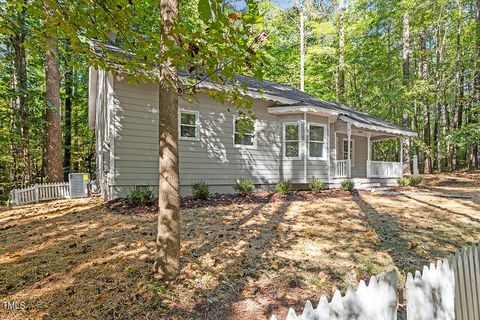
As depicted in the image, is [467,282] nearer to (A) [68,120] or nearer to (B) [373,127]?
(B) [373,127]

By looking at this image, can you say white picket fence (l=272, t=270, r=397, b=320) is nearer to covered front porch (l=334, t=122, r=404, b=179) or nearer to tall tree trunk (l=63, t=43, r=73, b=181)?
covered front porch (l=334, t=122, r=404, b=179)

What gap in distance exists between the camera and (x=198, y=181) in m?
10.2

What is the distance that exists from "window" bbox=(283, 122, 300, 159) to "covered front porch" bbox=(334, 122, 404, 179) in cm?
243

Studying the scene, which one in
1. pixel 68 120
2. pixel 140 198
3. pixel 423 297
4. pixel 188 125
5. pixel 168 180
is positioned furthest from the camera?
pixel 68 120

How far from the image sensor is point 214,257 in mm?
4055

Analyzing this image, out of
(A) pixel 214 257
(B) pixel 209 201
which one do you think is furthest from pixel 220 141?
(A) pixel 214 257

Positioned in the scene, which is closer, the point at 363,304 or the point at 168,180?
the point at 363,304

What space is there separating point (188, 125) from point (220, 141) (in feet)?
4.60

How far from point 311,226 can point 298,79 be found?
21157 millimetres

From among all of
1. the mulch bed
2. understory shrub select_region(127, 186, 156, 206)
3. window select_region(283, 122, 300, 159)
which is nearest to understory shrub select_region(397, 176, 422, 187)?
the mulch bed

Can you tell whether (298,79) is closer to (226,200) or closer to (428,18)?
(428,18)

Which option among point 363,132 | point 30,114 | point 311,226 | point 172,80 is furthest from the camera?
point 363,132

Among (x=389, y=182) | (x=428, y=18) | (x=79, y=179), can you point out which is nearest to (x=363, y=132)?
(x=389, y=182)

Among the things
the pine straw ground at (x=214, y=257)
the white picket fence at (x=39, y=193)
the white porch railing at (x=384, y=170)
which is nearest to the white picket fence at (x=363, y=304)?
the pine straw ground at (x=214, y=257)
